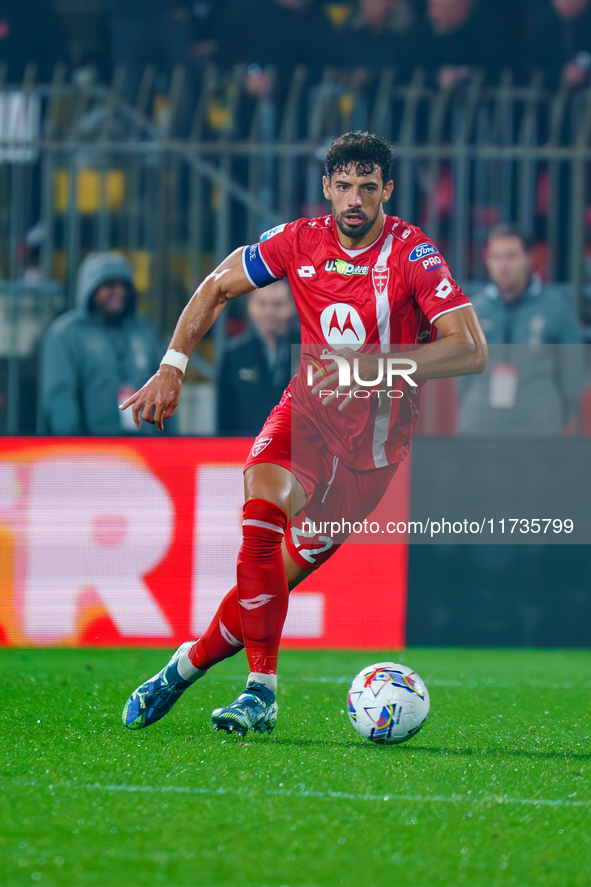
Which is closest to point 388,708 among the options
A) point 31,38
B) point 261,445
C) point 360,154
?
point 261,445

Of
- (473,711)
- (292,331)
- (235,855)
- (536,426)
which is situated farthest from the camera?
(292,331)

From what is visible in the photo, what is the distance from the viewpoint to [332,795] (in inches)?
117

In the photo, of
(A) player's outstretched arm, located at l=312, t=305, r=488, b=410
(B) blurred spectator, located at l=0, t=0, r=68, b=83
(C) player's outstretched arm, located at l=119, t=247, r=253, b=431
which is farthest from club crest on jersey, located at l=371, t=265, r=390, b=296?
(B) blurred spectator, located at l=0, t=0, r=68, b=83

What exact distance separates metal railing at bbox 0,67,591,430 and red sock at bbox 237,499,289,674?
3.84 metres

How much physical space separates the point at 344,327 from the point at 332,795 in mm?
1798

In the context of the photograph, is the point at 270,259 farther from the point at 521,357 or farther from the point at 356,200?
the point at 521,357

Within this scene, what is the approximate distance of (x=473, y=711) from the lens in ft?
14.7

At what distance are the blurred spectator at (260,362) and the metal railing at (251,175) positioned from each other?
572 millimetres

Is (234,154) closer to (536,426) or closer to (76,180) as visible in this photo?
(76,180)

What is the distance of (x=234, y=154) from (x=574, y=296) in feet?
8.34

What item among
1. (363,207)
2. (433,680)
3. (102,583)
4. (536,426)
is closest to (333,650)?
(433,680)

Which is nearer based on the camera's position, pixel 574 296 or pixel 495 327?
pixel 495 327

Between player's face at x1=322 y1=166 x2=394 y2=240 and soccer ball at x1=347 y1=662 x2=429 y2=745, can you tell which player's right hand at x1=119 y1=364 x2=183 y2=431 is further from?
soccer ball at x1=347 y1=662 x2=429 y2=745

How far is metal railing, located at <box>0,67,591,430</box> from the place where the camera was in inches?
294
